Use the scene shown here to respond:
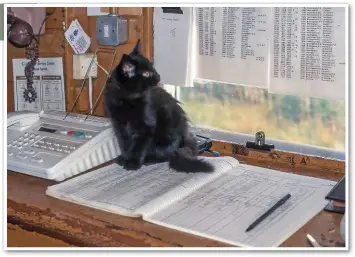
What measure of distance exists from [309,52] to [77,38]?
621 mm

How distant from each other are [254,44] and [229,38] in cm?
7

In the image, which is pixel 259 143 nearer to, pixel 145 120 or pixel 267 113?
pixel 267 113

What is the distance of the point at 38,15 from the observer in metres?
1.42

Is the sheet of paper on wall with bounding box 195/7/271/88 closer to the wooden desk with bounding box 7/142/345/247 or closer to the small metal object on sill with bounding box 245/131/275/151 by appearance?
the small metal object on sill with bounding box 245/131/275/151

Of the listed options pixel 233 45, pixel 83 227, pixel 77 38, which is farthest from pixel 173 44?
pixel 83 227

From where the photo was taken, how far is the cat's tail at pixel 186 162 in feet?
3.64

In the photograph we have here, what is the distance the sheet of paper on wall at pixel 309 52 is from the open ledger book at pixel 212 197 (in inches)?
8.2

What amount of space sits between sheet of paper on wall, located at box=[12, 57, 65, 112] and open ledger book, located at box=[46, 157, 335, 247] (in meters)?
0.40

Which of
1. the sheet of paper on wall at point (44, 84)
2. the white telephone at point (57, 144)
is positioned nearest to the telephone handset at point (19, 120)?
the white telephone at point (57, 144)

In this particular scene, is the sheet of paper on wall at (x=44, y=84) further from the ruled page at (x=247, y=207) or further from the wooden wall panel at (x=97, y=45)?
the ruled page at (x=247, y=207)

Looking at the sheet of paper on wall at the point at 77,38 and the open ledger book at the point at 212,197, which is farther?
the sheet of paper on wall at the point at 77,38

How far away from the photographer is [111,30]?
135 cm

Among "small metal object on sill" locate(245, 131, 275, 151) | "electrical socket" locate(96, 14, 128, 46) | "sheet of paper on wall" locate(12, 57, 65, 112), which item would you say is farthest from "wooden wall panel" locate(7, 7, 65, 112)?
"small metal object on sill" locate(245, 131, 275, 151)

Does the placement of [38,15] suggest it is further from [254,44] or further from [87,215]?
[87,215]
